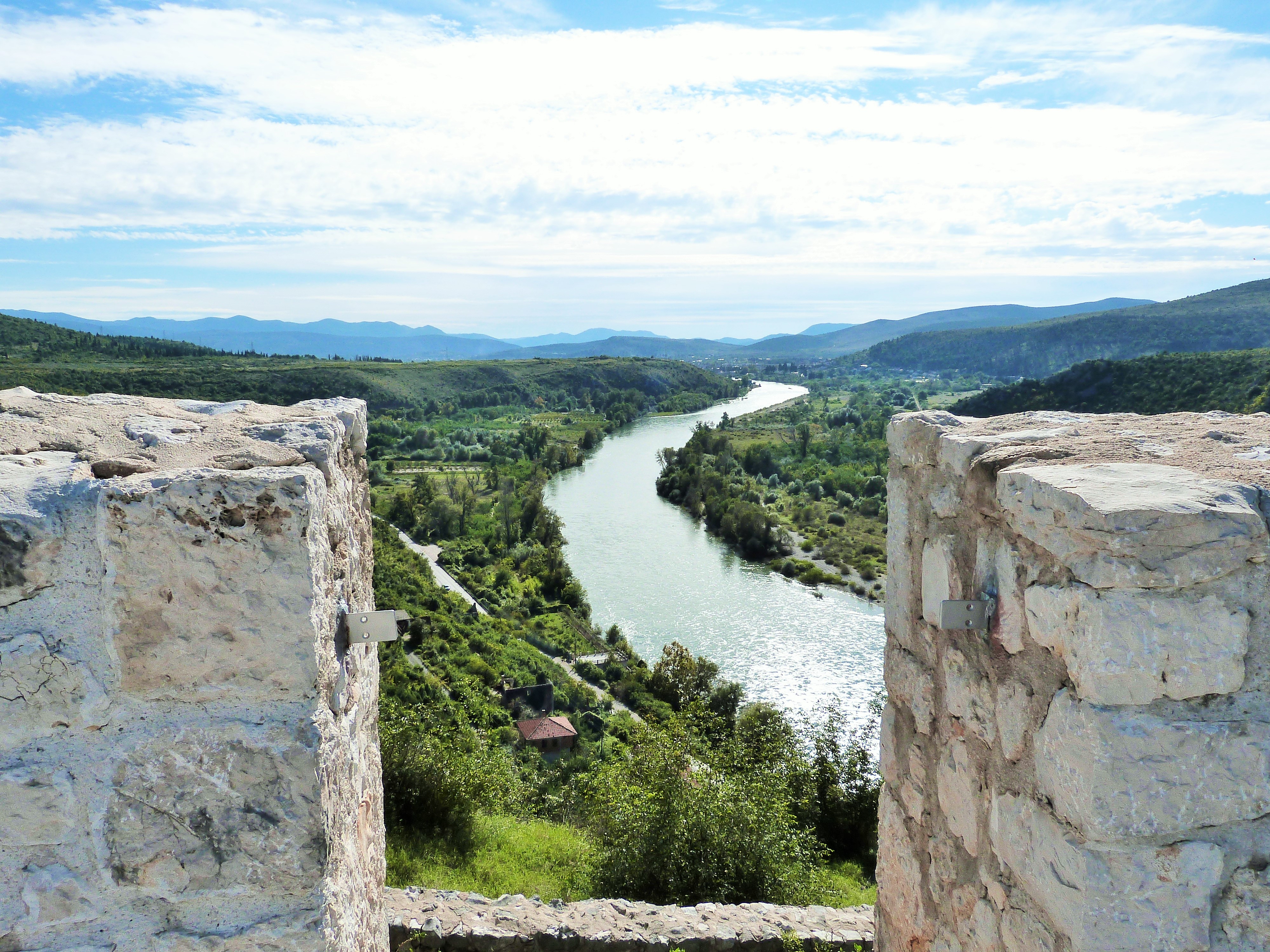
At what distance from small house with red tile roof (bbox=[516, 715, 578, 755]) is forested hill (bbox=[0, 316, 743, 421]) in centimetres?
1067

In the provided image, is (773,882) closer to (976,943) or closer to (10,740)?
(976,943)

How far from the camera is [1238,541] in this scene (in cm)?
159

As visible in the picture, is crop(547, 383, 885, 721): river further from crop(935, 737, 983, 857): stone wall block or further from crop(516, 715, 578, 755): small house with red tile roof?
crop(935, 737, 983, 857): stone wall block

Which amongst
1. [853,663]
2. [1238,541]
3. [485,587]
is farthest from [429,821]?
[485,587]

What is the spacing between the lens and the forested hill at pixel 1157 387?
26375 mm

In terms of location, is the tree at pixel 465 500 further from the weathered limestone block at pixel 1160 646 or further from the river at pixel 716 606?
the weathered limestone block at pixel 1160 646

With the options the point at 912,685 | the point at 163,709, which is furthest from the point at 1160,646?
the point at 163,709

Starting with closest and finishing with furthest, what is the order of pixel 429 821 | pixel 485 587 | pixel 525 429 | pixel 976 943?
pixel 976 943, pixel 429 821, pixel 485 587, pixel 525 429

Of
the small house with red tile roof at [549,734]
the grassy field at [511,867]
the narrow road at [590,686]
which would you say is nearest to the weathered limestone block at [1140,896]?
the grassy field at [511,867]

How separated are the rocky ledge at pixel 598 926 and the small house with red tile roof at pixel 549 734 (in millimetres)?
16690

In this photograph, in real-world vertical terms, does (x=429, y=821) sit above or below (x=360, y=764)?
below

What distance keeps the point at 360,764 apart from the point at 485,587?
119ft

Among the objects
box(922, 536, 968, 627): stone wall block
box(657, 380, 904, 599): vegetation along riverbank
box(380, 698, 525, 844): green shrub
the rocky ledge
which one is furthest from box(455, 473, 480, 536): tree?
box(922, 536, 968, 627): stone wall block

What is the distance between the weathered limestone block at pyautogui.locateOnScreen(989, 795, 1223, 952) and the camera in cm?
164
